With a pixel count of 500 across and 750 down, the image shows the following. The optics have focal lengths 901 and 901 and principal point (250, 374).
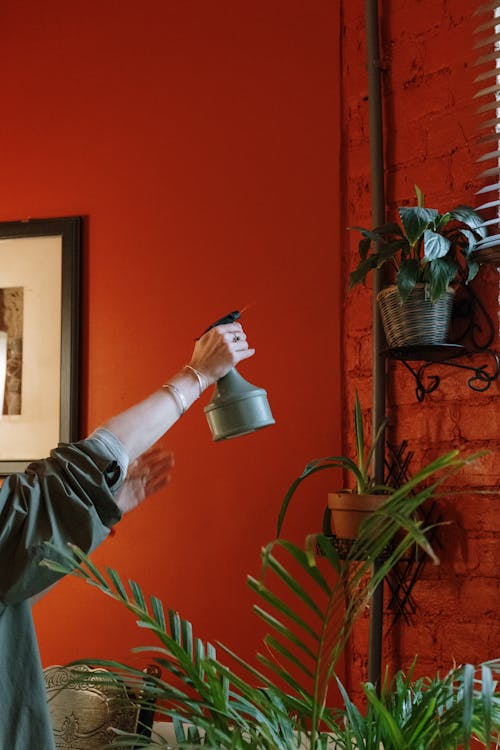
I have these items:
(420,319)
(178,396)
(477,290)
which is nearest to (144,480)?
(178,396)

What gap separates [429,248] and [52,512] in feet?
2.84

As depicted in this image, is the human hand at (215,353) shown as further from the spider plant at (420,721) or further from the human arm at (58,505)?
the spider plant at (420,721)

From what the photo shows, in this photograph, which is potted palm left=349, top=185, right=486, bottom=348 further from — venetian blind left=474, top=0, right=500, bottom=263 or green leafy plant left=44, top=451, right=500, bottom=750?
green leafy plant left=44, top=451, right=500, bottom=750

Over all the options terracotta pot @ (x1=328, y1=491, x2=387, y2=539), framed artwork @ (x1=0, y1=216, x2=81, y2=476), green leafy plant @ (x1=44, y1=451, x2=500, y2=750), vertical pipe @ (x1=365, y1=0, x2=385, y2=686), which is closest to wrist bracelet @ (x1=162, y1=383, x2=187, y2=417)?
green leafy plant @ (x1=44, y1=451, x2=500, y2=750)

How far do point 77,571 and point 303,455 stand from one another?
106 cm

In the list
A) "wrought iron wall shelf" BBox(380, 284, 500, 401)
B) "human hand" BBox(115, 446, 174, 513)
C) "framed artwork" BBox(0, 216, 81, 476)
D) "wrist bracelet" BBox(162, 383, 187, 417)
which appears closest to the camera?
"wrist bracelet" BBox(162, 383, 187, 417)

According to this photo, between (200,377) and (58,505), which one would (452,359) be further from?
(58,505)

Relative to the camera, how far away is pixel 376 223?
75.4 inches

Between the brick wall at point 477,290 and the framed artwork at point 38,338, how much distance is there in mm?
728

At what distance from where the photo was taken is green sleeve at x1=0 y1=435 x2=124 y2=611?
1.08 m

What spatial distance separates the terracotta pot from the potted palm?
298 mm

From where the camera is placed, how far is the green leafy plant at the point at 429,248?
1634mm

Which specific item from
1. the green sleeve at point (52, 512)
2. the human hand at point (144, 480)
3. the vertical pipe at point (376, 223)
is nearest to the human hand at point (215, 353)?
the human hand at point (144, 480)

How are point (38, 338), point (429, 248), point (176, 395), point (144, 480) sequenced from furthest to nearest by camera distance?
point (38, 338)
point (429, 248)
point (144, 480)
point (176, 395)
